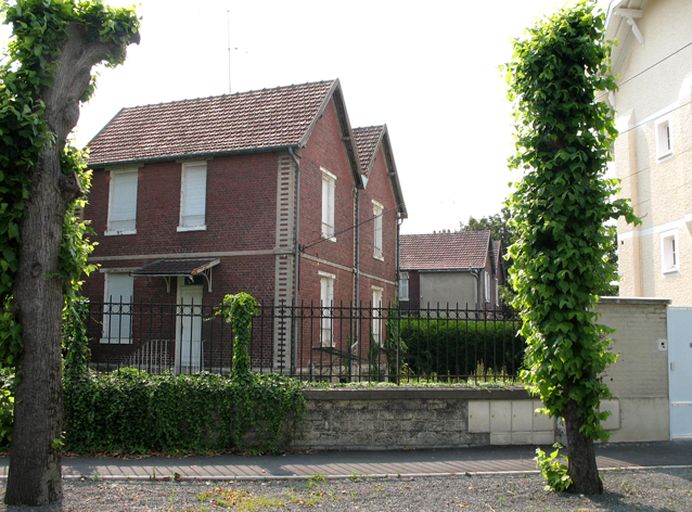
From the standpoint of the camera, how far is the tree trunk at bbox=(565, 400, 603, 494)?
24.8 ft

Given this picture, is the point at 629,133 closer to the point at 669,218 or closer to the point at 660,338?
the point at 669,218

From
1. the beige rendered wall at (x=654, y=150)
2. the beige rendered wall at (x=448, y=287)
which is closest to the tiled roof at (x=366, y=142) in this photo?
the beige rendered wall at (x=654, y=150)

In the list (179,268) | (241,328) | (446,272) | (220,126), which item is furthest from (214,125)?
(446,272)

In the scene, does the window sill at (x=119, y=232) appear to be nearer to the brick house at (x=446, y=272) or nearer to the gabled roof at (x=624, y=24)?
the gabled roof at (x=624, y=24)

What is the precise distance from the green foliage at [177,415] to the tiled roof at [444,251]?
2968cm

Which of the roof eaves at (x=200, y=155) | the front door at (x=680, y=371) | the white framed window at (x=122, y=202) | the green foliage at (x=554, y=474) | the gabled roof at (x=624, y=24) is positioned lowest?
the green foliage at (x=554, y=474)

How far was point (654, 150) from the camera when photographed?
18688 millimetres

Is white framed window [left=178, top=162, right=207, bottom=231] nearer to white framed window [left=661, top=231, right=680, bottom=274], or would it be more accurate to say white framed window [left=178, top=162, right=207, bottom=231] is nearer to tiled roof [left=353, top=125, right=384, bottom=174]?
tiled roof [left=353, top=125, right=384, bottom=174]

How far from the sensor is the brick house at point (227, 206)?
18422mm

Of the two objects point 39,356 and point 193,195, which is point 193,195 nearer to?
point 193,195

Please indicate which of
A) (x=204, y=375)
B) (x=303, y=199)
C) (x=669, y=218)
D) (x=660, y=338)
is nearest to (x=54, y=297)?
(x=204, y=375)

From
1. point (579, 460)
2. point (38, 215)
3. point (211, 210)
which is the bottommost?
point (579, 460)

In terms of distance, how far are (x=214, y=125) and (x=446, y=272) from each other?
21.9 meters

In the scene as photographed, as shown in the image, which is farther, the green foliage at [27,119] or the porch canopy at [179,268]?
the porch canopy at [179,268]
